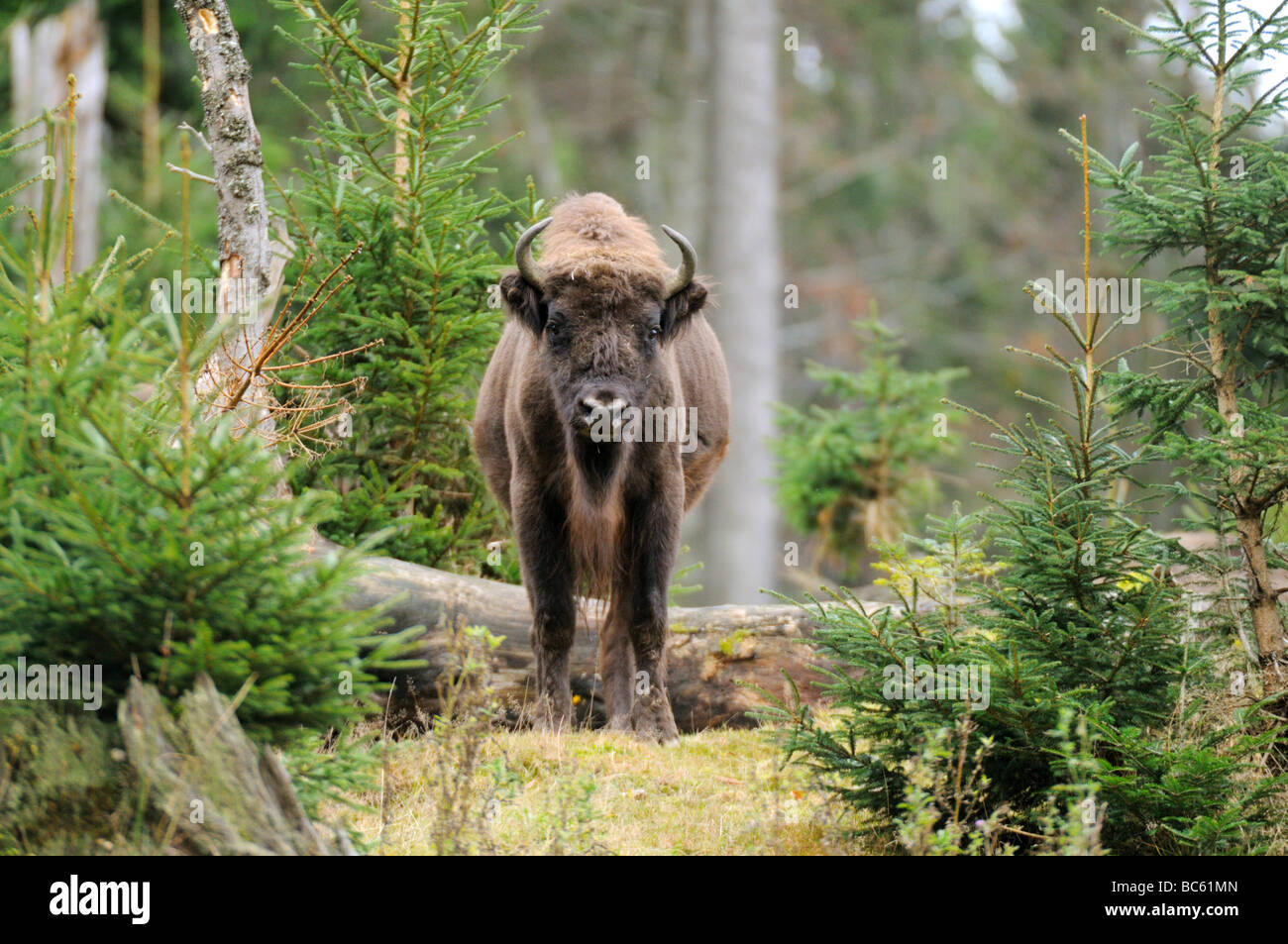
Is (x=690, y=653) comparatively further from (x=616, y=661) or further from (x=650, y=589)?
(x=650, y=589)

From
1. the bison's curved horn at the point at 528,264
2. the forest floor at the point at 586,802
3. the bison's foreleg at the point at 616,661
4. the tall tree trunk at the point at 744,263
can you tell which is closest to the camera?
the forest floor at the point at 586,802

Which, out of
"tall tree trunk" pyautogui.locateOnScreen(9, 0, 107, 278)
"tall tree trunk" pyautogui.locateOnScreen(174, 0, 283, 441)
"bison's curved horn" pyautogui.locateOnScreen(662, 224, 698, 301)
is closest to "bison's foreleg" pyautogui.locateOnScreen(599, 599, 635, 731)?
"bison's curved horn" pyautogui.locateOnScreen(662, 224, 698, 301)

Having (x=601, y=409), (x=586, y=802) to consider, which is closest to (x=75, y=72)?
(x=601, y=409)

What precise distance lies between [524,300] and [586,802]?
3.76 meters

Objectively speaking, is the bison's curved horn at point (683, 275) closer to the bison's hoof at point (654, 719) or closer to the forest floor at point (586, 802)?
the bison's hoof at point (654, 719)

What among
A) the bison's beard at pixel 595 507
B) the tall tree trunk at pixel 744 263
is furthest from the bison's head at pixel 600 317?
the tall tree trunk at pixel 744 263

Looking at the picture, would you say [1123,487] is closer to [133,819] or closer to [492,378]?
[492,378]

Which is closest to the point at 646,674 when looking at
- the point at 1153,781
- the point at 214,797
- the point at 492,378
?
the point at 492,378

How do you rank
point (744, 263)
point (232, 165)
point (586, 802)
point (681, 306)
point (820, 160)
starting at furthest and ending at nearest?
point (820, 160) < point (744, 263) < point (681, 306) < point (232, 165) < point (586, 802)

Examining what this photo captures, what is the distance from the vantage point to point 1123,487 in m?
8.31

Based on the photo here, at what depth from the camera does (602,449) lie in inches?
290

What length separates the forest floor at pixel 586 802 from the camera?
462 cm

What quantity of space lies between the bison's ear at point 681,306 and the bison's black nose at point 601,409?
0.92 metres

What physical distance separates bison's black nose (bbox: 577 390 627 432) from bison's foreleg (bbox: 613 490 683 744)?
920 mm
